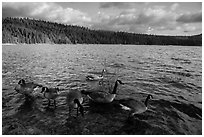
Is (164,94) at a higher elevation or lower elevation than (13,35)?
lower

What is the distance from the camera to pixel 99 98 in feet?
38.7

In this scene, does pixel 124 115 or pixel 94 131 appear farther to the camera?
pixel 124 115

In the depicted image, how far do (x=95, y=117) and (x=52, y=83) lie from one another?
9113 mm

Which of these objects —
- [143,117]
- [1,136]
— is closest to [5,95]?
[1,136]

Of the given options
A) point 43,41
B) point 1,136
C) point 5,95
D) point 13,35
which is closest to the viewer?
point 1,136

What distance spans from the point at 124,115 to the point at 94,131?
8.31 feet

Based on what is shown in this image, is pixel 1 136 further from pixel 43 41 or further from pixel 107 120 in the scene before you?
pixel 43 41

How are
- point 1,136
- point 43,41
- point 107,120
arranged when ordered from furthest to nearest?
point 43,41 → point 107,120 → point 1,136

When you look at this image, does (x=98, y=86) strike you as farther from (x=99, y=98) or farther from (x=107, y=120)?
(x=107, y=120)

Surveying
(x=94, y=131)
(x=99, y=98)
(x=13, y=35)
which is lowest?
(x=94, y=131)

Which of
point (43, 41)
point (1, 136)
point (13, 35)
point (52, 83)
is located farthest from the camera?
point (43, 41)

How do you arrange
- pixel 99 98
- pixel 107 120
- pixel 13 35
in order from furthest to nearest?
pixel 13 35, pixel 99 98, pixel 107 120

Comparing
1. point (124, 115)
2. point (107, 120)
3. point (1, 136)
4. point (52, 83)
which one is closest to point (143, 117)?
point (124, 115)

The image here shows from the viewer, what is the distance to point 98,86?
1844 cm
